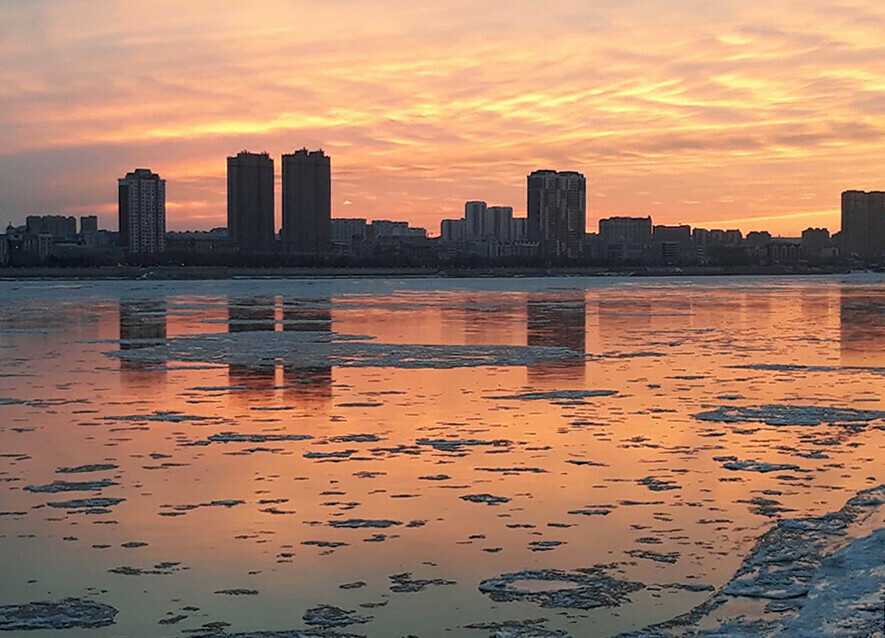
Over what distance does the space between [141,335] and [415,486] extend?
20014mm

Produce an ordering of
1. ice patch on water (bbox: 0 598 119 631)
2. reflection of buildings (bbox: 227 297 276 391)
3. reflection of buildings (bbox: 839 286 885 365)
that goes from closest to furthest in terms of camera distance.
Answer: ice patch on water (bbox: 0 598 119 631), reflection of buildings (bbox: 227 297 276 391), reflection of buildings (bbox: 839 286 885 365)

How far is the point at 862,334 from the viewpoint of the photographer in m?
27.7

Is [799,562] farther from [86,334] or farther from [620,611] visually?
[86,334]

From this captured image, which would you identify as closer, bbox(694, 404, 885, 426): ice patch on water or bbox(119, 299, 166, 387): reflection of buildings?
bbox(694, 404, 885, 426): ice patch on water

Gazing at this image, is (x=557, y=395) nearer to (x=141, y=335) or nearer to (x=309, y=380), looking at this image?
(x=309, y=380)

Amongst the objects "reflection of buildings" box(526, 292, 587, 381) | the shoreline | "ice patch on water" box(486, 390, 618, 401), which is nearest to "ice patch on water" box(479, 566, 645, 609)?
"ice patch on water" box(486, 390, 618, 401)

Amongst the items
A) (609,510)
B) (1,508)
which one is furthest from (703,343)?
(1,508)

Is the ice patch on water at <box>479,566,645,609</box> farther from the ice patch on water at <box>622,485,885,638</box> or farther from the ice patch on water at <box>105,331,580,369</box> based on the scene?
the ice patch on water at <box>105,331,580,369</box>

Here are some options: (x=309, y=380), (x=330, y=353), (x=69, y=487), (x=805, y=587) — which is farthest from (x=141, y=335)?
(x=805, y=587)

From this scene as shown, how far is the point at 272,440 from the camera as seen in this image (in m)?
12.1

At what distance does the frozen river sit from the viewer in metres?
6.59

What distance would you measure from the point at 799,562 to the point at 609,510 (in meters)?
1.81

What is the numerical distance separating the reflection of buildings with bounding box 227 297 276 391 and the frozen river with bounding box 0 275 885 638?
0.16 m

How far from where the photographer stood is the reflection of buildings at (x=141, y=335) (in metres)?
18.3
